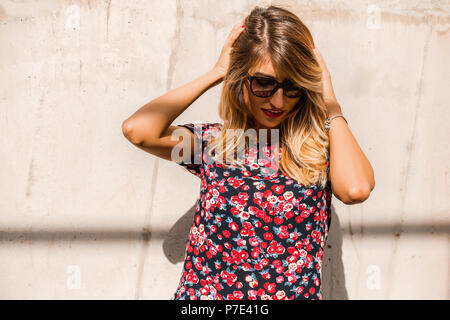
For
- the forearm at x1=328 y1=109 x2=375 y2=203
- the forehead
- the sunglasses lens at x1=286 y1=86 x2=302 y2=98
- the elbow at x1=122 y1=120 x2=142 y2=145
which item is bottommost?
the forearm at x1=328 y1=109 x2=375 y2=203

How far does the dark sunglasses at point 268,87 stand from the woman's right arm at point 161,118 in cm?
19

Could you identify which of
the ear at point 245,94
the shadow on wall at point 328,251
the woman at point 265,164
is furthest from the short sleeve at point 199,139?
the shadow on wall at point 328,251

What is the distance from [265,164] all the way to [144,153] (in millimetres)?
955

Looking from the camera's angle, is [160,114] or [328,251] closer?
[160,114]

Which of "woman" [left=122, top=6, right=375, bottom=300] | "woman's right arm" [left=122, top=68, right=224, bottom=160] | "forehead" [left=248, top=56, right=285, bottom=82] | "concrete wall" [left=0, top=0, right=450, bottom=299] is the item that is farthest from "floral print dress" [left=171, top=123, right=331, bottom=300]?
"concrete wall" [left=0, top=0, right=450, bottom=299]

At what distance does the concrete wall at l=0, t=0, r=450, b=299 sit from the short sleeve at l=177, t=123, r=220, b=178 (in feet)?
2.17

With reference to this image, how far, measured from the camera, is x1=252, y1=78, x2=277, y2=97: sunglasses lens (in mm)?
1319

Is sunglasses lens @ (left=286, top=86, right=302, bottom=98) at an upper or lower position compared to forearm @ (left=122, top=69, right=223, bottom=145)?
upper

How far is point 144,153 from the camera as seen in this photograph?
224cm

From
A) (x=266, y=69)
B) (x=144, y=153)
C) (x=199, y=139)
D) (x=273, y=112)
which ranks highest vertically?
(x=266, y=69)

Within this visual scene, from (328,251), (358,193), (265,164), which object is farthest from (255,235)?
(328,251)

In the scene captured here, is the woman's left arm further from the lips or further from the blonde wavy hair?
the lips

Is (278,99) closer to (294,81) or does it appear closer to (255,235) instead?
(294,81)

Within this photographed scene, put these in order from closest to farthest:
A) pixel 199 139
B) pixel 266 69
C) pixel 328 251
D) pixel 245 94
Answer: pixel 266 69 < pixel 245 94 < pixel 199 139 < pixel 328 251
